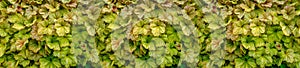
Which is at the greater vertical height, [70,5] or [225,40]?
[70,5]

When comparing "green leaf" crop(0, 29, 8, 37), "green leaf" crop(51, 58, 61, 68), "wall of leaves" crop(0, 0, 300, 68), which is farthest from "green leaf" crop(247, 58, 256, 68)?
"green leaf" crop(0, 29, 8, 37)

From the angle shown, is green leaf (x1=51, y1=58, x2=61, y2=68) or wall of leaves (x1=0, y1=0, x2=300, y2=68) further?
green leaf (x1=51, y1=58, x2=61, y2=68)

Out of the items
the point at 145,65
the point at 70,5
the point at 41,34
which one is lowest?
the point at 145,65

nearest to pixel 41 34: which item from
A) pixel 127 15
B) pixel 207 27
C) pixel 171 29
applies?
pixel 127 15

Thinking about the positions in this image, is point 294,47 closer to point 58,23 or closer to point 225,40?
point 225,40

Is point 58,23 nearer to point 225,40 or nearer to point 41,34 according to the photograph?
point 41,34

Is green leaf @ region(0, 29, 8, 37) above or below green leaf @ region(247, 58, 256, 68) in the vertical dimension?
above

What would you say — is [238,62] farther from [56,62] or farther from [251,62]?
[56,62]

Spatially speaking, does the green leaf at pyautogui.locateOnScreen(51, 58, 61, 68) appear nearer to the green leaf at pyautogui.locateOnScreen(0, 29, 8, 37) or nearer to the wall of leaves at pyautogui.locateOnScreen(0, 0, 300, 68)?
the wall of leaves at pyautogui.locateOnScreen(0, 0, 300, 68)
